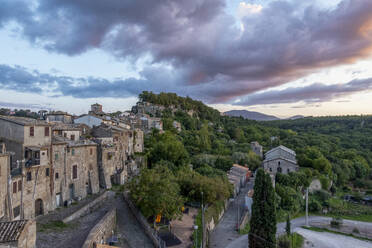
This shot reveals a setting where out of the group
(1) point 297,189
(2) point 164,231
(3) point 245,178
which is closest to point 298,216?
(1) point 297,189

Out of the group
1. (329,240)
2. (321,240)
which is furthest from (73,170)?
(329,240)

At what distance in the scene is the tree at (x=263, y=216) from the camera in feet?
68.3

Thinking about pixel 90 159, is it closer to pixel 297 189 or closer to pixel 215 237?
pixel 215 237

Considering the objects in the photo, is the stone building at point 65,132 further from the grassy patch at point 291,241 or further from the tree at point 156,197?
the grassy patch at point 291,241

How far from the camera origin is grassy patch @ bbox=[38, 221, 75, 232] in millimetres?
18220

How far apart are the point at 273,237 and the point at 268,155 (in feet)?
117

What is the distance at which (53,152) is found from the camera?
22828mm

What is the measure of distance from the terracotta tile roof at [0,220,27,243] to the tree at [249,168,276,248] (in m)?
17.5

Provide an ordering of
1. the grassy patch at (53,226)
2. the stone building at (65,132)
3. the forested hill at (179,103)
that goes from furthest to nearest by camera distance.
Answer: the forested hill at (179,103) < the stone building at (65,132) < the grassy patch at (53,226)

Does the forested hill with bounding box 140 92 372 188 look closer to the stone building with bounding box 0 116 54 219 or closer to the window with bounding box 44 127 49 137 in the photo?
the window with bounding box 44 127 49 137

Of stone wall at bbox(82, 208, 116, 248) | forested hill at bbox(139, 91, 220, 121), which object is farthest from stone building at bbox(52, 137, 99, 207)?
forested hill at bbox(139, 91, 220, 121)

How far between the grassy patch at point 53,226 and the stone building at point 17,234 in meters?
6.76

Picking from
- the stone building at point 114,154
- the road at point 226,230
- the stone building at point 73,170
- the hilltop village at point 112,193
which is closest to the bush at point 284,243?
the hilltop village at point 112,193

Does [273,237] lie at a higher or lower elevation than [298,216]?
higher
